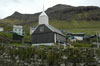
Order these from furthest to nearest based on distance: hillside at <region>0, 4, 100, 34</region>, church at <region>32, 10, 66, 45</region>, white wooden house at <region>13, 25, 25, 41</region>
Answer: hillside at <region>0, 4, 100, 34</region> → white wooden house at <region>13, 25, 25, 41</region> → church at <region>32, 10, 66, 45</region>

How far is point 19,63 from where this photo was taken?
75.5ft

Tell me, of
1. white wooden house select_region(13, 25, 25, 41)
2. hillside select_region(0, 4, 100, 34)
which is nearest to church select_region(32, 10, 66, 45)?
white wooden house select_region(13, 25, 25, 41)

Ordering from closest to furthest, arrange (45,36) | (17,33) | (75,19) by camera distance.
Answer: (45,36) < (17,33) < (75,19)

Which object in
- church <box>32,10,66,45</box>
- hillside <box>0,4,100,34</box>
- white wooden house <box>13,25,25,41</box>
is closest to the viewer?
church <box>32,10,66,45</box>

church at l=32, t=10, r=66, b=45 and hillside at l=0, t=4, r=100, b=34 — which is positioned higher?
hillside at l=0, t=4, r=100, b=34

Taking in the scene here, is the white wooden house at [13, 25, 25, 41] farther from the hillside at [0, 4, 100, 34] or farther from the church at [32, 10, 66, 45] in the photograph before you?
the hillside at [0, 4, 100, 34]

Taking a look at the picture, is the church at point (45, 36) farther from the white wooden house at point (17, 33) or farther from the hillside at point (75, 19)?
the hillside at point (75, 19)

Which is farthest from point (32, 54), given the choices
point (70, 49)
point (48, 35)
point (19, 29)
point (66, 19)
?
point (66, 19)

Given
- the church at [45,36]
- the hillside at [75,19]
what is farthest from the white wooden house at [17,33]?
the hillside at [75,19]

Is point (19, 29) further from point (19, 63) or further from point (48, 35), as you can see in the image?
point (19, 63)

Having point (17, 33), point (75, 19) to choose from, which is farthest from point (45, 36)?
point (75, 19)

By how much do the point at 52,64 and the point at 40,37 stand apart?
2043 cm

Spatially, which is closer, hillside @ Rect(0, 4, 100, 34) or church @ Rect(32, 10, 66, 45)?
church @ Rect(32, 10, 66, 45)

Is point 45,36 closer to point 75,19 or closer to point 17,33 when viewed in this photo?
point 17,33
